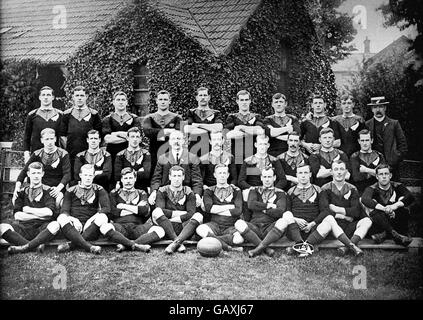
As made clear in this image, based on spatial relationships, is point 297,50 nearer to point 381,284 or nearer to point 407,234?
point 407,234

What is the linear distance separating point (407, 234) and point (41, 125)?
15.4 ft

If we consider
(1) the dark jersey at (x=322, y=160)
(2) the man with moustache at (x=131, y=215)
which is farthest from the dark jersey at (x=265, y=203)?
(2) the man with moustache at (x=131, y=215)

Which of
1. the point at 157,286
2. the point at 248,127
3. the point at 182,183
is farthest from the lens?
the point at 248,127

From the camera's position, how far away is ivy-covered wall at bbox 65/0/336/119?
869 cm

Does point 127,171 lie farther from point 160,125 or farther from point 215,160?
point 215,160

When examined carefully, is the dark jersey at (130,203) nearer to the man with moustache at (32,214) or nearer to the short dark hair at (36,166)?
the man with moustache at (32,214)

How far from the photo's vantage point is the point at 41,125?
243 inches

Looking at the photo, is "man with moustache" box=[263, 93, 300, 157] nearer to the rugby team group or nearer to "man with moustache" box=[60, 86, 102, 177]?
the rugby team group

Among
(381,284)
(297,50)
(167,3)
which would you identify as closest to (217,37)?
(167,3)

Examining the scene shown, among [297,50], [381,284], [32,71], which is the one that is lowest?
[381,284]

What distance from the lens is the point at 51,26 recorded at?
9.21 metres

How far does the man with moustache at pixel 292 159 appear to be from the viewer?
5957mm

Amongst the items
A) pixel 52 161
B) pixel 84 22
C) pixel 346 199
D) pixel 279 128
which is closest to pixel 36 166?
pixel 52 161

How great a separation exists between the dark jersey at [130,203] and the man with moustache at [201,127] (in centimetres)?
95
